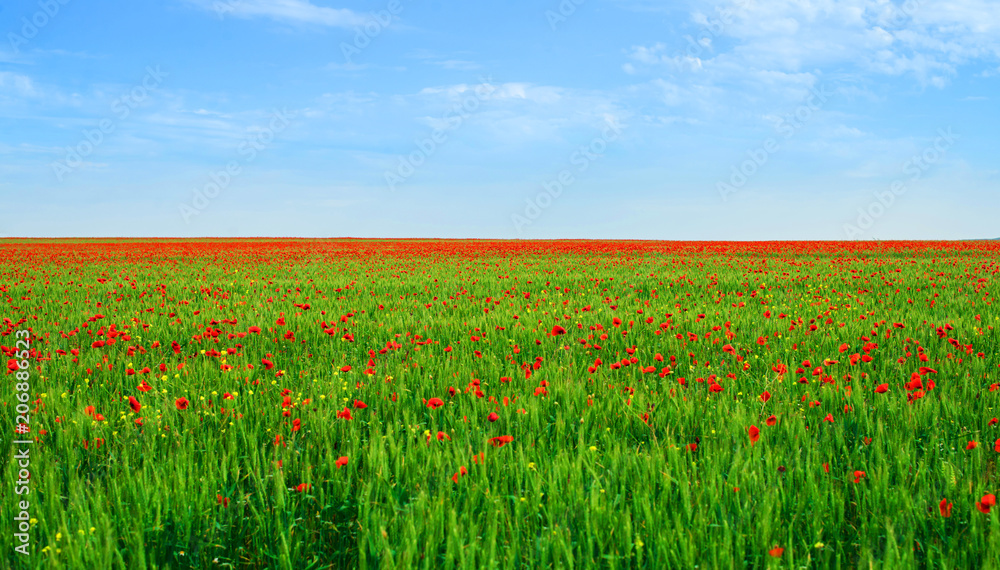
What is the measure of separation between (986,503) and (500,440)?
2116mm

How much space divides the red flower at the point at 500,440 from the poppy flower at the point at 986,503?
78.4 inches

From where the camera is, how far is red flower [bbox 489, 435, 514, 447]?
2.92 meters

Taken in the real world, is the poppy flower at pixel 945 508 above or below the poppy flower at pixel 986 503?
below

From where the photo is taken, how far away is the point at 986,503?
7.15 feet

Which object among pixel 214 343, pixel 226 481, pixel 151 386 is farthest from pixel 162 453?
pixel 214 343

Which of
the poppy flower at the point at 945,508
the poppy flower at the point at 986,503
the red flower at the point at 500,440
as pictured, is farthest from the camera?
the red flower at the point at 500,440

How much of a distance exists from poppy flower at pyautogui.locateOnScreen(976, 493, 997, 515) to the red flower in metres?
1.99

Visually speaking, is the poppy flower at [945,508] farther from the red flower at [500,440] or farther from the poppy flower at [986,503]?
the red flower at [500,440]

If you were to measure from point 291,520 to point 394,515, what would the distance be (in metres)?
0.50

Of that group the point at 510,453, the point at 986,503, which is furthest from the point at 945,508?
the point at 510,453

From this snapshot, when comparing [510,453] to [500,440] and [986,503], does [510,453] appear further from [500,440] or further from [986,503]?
[986,503]

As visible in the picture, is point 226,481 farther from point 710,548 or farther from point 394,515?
point 710,548

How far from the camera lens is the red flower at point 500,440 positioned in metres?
2.92

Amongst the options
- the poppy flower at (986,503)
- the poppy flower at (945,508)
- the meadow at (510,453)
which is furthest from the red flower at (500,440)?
the poppy flower at (986,503)
